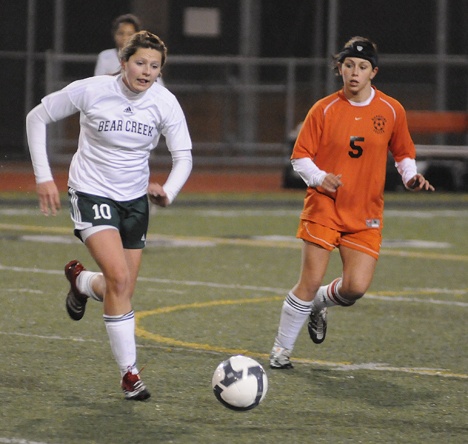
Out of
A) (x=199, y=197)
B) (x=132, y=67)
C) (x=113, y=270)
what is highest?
(x=132, y=67)

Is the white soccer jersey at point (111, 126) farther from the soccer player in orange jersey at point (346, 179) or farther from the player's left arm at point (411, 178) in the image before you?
the player's left arm at point (411, 178)

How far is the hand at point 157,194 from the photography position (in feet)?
21.3

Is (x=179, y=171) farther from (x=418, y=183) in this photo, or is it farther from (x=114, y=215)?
(x=418, y=183)

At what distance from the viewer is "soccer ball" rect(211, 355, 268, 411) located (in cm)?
630

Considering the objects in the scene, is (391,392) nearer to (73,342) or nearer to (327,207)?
(327,207)

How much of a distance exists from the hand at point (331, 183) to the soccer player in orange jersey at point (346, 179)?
291mm

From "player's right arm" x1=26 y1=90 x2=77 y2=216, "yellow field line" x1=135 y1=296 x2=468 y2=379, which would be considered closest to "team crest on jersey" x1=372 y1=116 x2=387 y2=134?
"yellow field line" x1=135 y1=296 x2=468 y2=379

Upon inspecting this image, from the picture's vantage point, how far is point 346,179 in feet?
25.1

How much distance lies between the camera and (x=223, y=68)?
79.3 ft

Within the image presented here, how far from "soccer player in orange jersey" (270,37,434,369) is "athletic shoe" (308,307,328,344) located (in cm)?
50

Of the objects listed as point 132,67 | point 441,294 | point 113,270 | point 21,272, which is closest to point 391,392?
point 113,270

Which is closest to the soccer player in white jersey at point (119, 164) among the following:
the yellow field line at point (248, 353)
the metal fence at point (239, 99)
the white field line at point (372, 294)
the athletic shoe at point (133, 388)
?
the athletic shoe at point (133, 388)

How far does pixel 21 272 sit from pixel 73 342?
333cm

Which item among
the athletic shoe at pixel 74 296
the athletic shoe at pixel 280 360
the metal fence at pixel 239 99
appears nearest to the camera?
the athletic shoe at pixel 280 360
